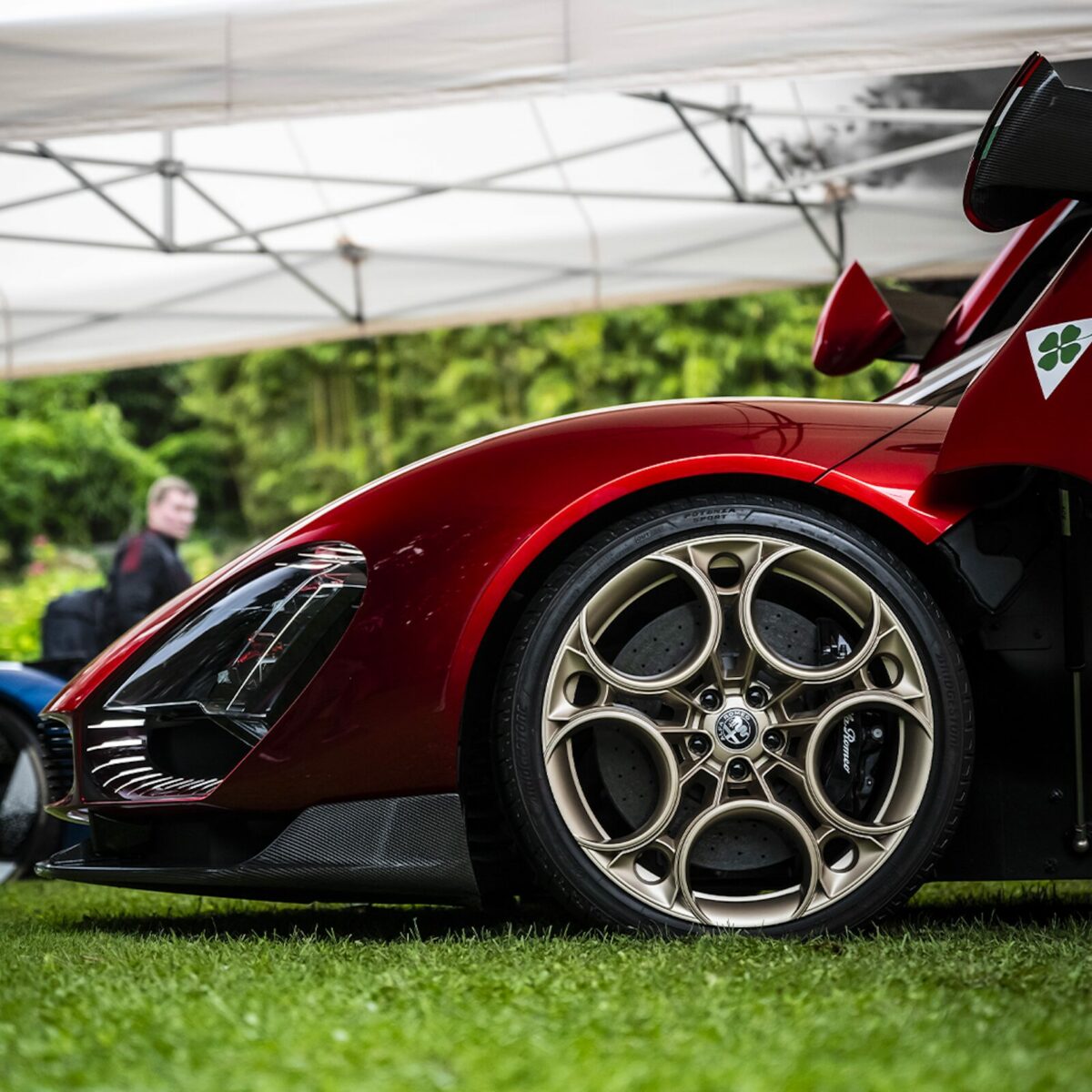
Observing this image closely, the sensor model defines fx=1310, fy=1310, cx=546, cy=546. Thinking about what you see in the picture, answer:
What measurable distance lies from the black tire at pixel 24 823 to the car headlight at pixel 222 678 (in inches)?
73.7

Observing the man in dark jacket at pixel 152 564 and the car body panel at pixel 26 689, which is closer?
the car body panel at pixel 26 689

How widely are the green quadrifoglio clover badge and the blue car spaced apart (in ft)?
10.1

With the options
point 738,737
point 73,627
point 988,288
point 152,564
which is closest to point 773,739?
point 738,737

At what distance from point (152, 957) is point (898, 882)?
117 centimetres

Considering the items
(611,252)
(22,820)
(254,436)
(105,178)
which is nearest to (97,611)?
(22,820)

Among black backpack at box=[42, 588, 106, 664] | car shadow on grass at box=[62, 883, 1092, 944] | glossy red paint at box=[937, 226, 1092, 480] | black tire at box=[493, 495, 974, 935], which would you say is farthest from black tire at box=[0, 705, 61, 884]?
glossy red paint at box=[937, 226, 1092, 480]

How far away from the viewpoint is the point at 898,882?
208 centimetres

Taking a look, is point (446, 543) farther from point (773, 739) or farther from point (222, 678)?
point (773, 739)

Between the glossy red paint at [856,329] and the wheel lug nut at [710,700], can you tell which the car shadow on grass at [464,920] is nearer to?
the wheel lug nut at [710,700]

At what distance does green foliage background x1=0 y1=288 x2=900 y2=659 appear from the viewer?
15602 millimetres

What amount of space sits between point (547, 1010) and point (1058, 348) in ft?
4.36

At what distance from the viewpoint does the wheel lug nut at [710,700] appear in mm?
2111

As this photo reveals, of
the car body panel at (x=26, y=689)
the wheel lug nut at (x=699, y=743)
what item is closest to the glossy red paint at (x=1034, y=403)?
the wheel lug nut at (x=699, y=743)

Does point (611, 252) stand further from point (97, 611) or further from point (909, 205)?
point (97, 611)
